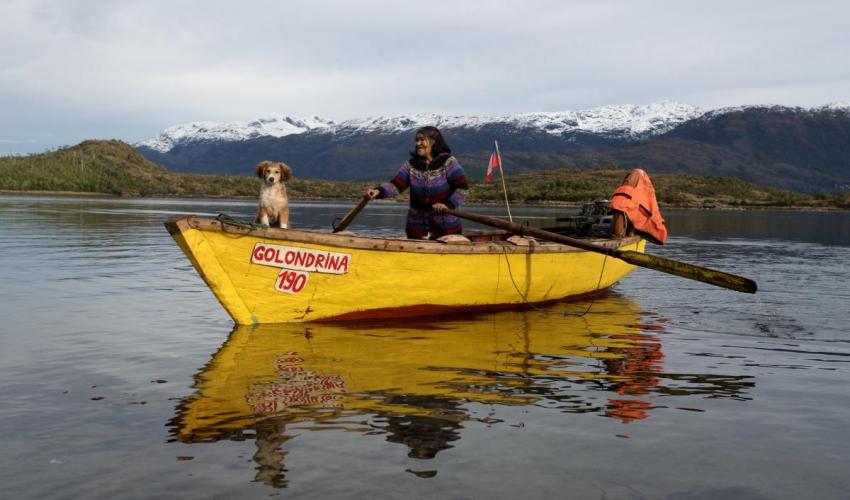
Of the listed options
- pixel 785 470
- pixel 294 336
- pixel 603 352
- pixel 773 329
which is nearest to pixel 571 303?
pixel 773 329

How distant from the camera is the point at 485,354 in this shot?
9078mm

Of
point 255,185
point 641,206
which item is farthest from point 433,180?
point 255,185

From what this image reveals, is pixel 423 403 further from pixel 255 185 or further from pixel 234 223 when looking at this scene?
pixel 255 185

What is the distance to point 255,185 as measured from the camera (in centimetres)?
13025

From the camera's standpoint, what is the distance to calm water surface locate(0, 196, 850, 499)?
481 centimetres

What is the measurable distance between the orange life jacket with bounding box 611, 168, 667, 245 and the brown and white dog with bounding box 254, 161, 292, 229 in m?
A: 7.74

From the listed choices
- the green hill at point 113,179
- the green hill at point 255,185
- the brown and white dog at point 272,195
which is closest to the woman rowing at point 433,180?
the brown and white dog at point 272,195

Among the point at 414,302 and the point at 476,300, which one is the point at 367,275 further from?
the point at 476,300

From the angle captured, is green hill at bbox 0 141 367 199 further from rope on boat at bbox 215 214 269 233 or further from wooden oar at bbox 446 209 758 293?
wooden oar at bbox 446 209 758 293

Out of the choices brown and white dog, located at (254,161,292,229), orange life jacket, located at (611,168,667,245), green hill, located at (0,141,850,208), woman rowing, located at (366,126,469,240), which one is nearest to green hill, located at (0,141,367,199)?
green hill, located at (0,141,850,208)

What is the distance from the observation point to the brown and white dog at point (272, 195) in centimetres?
1025

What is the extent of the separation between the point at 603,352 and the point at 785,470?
429cm

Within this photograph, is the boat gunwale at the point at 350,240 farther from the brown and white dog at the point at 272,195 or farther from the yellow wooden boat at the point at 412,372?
the yellow wooden boat at the point at 412,372

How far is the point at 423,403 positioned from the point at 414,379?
955 millimetres
